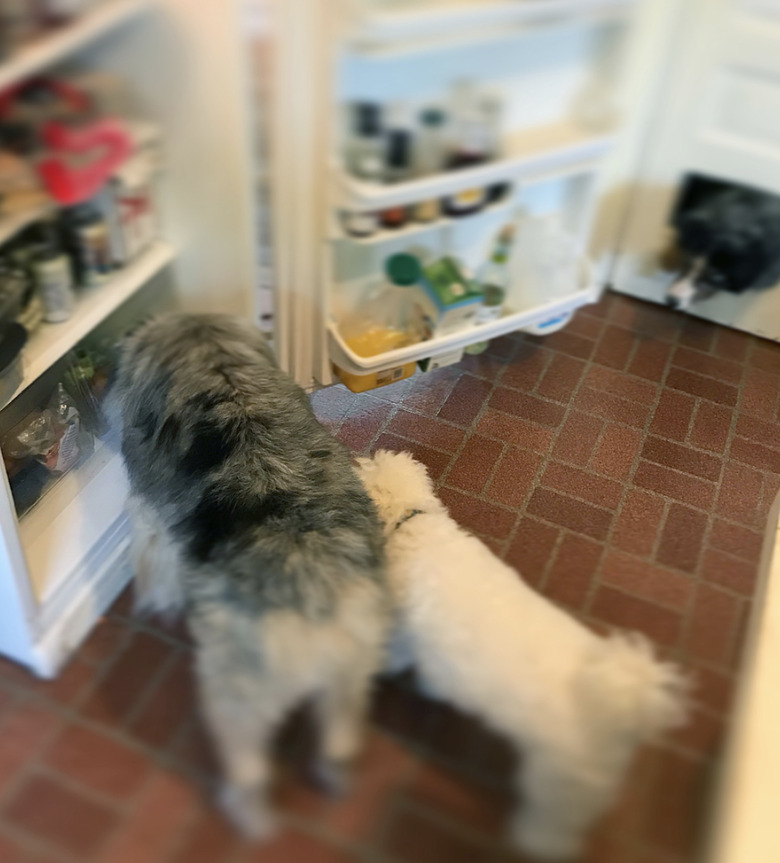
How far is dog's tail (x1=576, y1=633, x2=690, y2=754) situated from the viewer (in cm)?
65

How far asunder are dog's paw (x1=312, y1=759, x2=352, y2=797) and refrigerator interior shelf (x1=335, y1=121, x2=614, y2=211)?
1.70 feet

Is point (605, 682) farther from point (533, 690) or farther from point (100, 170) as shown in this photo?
point (100, 170)

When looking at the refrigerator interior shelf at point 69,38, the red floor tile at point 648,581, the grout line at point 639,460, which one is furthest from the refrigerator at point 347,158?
the red floor tile at point 648,581

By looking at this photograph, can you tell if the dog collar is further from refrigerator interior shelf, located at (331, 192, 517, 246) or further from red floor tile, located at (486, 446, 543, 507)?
refrigerator interior shelf, located at (331, 192, 517, 246)

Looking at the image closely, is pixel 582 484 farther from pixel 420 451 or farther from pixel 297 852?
pixel 297 852

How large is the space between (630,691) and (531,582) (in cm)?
18

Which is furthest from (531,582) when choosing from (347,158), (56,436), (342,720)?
(56,436)

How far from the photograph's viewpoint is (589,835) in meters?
0.62

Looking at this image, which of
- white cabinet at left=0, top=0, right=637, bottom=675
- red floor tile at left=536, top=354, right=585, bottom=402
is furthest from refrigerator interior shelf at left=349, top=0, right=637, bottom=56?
red floor tile at left=536, top=354, right=585, bottom=402

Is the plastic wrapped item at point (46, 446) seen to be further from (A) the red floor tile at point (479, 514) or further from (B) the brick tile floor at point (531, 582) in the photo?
(A) the red floor tile at point (479, 514)

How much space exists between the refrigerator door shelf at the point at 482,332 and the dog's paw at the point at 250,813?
0.52 metres

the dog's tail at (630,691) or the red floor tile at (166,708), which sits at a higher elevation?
the dog's tail at (630,691)

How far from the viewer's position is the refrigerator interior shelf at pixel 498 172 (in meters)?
0.75

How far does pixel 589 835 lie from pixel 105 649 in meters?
0.53
